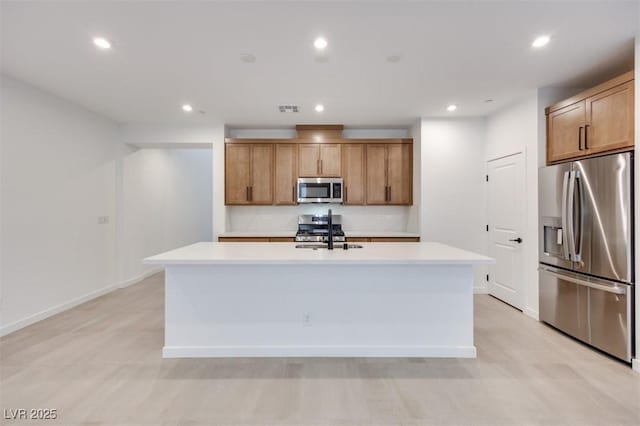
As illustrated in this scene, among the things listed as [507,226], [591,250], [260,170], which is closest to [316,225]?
[260,170]

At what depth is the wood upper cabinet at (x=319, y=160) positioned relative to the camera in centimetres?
501

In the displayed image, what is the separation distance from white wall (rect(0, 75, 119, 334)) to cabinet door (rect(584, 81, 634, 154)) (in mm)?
5721

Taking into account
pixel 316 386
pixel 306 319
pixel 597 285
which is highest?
pixel 597 285

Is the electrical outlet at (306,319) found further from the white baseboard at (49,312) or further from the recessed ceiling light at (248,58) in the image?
the white baseboard at (49,312)

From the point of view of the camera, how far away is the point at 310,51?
2725mm

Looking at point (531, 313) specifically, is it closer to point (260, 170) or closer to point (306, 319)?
→ point (306, 319)

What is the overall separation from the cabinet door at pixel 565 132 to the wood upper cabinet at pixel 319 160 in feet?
8.91

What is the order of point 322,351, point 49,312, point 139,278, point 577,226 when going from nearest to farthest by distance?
point 322,351
point 577,226
point 49,312
point 139,278

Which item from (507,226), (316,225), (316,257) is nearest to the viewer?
(316,257)

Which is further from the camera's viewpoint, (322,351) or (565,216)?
(565,216)

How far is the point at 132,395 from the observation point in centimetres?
212

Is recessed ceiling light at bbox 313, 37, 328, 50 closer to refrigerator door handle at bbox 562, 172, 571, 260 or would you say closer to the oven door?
the oven door

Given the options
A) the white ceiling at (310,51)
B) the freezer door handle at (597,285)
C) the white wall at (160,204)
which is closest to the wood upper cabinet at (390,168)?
the white ceiling at (310,51)

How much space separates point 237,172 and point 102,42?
2601 mm
